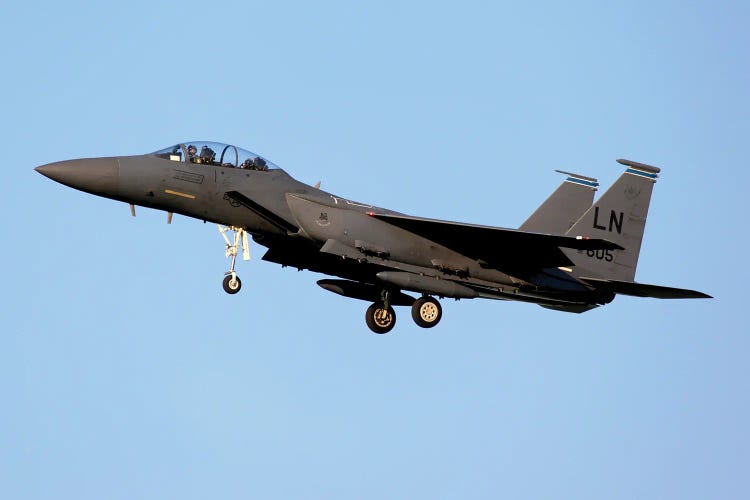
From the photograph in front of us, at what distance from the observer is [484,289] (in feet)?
84.1

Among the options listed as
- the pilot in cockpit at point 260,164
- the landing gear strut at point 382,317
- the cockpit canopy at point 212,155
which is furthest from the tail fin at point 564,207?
the cockpit canopy at point 212,155

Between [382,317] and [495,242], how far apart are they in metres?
2.96

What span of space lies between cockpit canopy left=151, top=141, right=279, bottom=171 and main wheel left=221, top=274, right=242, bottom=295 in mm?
2117

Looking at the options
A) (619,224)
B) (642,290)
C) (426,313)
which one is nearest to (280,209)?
(426,313)

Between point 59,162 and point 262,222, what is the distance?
3.94 meters

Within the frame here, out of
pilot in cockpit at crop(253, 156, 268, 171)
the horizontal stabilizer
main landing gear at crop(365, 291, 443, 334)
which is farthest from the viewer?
main landing gear at crop(365, 291, 443, 334)

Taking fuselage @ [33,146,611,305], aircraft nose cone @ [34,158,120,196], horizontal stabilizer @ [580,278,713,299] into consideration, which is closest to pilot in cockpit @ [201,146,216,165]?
fuselage @ [33,146,611,305]

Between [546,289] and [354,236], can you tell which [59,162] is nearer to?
[354,236]

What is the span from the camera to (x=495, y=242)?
2477 centimetres

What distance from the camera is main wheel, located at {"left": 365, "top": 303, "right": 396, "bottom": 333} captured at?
26141 millimetres

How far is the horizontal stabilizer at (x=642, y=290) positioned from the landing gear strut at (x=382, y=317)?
390 cm

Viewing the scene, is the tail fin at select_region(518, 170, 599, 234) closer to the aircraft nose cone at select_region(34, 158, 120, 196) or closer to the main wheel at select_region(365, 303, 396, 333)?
the main wheel at select_region(365, 303, 396, 333)

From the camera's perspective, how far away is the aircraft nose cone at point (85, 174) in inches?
939

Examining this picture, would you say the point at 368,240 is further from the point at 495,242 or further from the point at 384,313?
the point at 495,242
